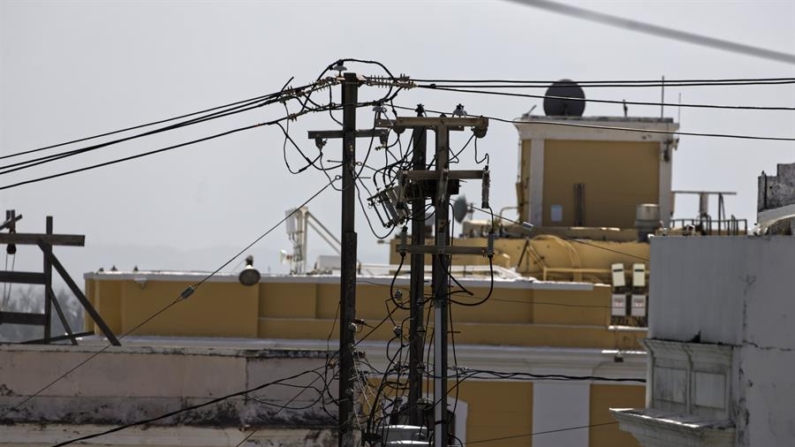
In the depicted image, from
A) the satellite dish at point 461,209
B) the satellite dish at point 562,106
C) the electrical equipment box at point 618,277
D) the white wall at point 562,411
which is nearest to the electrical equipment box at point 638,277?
the electrical equipment box at point 618,277

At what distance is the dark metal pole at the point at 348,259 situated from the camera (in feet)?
48.4

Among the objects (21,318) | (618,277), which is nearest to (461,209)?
(618,277)

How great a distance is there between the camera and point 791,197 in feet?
52.5

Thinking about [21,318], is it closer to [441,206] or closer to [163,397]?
[163,397]

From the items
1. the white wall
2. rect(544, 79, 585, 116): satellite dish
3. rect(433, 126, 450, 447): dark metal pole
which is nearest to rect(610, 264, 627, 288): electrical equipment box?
the white wall

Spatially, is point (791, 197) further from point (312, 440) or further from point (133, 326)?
point (133, 326)

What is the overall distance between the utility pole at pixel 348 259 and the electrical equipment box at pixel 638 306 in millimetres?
13224

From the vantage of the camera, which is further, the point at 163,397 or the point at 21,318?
the point at 21,318

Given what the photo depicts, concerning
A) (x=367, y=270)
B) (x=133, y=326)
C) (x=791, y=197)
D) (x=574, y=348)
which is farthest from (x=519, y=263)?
(x=791, y=197)

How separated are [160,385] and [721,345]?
534 cm

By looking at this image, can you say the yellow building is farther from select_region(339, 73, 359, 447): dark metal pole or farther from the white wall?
select_region(339, 73, 359, 447): dark metal pole

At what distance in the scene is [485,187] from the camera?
1380cm

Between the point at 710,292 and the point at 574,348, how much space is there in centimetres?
1037

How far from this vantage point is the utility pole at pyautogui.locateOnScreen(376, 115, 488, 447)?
551 inches
